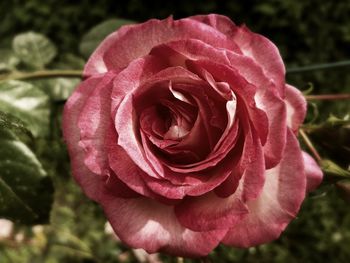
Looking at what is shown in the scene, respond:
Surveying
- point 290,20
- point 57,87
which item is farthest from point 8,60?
point 290,20

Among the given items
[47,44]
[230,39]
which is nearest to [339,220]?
[47,44]

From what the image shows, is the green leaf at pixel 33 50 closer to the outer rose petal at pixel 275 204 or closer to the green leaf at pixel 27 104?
the green leaf at pixel 27 104

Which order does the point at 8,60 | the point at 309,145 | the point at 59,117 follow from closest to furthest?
1. the point at 309,145
2. the point at 59,117
3. the point at 8,60

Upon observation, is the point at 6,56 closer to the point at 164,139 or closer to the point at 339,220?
the point at 164,139

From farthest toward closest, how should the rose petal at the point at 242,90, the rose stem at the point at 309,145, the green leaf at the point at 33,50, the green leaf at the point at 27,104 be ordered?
the green leaf at the point at 33,50, the green leaf at the point at 27,104, the rose stem at the point at 309,145, the rose petal at the point at 242,90

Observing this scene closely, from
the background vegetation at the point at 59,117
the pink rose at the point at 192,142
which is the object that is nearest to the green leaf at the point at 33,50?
the background vegetation at the point at 59,117

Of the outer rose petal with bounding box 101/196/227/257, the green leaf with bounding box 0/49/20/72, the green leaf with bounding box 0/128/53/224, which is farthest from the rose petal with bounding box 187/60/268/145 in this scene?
the green leaf with bounding box 0/49/20/72

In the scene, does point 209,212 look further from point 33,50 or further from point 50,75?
point 33,50
